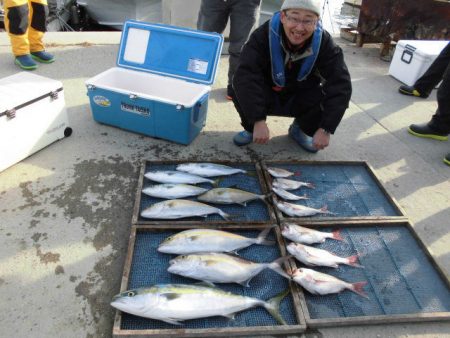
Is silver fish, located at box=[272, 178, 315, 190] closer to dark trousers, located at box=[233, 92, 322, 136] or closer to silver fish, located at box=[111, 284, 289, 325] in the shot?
dark trousers, located at box=[233, 92, 322, 136]

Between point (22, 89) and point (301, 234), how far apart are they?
2.48m

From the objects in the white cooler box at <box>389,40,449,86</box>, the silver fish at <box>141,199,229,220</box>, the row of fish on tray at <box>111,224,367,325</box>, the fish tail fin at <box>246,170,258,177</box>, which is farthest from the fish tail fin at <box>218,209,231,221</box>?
the white cooler box at <box>389,40,449,86</box>

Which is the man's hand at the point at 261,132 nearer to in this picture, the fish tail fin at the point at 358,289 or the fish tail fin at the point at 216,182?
the fish tail fin at the point at 216,182

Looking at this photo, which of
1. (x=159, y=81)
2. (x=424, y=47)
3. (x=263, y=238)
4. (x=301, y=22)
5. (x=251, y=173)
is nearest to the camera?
(x=263, y=238)

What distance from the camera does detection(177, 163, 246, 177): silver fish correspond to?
9.50 ft

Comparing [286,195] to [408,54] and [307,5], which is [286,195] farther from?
[408,54]

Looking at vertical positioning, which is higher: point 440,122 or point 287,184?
point 440,122

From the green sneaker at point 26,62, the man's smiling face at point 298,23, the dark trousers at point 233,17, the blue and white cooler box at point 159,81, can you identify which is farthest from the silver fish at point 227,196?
the green sneaker at point 26,62

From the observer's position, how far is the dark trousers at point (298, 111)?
3.20 metres

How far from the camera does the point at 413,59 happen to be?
4.91 m

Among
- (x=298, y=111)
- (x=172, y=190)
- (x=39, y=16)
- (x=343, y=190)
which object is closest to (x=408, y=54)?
(x=298, y=111)

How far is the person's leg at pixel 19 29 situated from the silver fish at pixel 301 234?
387 cm

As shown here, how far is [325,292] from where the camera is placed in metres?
2.04

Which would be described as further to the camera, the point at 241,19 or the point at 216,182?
the point at 241,19
